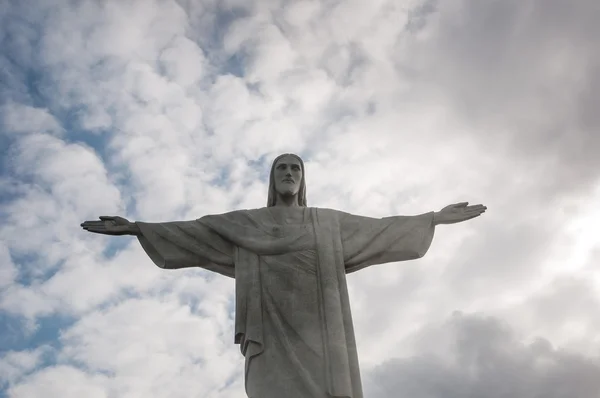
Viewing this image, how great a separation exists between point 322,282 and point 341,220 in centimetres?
193

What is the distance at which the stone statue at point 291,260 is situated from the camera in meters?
13.0

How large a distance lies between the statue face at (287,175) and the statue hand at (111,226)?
10.8 ft

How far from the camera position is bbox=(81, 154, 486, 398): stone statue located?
1297 cm

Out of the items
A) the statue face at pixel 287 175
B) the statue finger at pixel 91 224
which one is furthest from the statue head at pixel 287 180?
the statue finger at pixel 91 224

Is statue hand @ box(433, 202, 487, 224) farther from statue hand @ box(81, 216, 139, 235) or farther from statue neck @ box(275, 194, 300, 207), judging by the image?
statue hand @ box(81, 216, 139, 235)

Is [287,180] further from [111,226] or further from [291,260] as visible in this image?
[111,226]

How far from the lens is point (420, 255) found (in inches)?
597

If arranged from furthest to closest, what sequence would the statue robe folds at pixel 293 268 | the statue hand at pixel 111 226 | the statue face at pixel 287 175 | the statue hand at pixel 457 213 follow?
1. the statue face at pixel 287 175
2. the statue hand at pixel 457 213
3. the statue hand at pixel 111 226
4. the statue robe folds at pixel 293 268

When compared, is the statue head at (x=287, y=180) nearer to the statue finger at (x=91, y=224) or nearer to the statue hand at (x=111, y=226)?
the statue hand at (x=111, y=226)

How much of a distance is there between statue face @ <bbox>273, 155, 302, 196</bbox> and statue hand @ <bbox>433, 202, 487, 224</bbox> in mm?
3178

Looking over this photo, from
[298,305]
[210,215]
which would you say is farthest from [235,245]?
[298,305]

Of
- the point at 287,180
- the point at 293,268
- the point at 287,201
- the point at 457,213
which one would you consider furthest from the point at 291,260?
the point at 457,213

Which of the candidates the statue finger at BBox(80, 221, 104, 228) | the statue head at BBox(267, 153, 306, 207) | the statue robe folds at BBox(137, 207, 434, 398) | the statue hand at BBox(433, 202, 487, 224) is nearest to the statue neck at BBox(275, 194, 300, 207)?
the statue head at BBox(267, 153, 306, 207)

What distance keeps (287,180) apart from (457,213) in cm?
381
